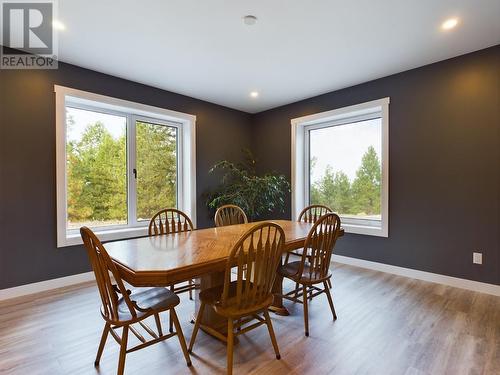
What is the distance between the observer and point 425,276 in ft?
10.4

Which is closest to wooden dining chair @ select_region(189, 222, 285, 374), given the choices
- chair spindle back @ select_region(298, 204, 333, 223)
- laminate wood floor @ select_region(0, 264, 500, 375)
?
laminate wood floor @ select_region(0, 264, 500, 375)

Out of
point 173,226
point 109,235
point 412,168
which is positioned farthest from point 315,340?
point 109,235

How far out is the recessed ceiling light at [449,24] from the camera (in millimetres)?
2287

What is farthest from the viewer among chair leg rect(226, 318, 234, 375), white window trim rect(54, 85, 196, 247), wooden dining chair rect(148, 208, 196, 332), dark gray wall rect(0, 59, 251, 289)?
white window trim rect(54, 85, 196, 247)

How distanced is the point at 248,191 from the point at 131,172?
1.72 metres

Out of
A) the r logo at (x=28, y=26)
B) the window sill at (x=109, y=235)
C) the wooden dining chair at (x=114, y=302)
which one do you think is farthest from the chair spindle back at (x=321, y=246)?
the r logo at (x=28, y=26)

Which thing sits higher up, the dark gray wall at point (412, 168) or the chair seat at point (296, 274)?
the dark gray wall at point (412, 168)

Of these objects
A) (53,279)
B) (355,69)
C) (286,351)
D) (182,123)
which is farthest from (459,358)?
(182,123)

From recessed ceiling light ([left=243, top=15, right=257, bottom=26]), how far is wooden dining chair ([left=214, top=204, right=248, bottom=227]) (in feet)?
6.02

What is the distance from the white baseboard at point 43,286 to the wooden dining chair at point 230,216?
67.4 inches

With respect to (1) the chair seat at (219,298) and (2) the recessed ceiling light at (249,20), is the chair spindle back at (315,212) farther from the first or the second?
(2) the recessed ceiling light at (249,20)

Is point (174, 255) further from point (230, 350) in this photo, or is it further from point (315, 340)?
point (315, 340)

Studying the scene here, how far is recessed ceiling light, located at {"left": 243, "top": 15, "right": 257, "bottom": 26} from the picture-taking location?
224cm

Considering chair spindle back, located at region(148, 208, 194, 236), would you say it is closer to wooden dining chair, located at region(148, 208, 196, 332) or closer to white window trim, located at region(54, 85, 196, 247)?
wooden dining chair, located at region(148, 208, 196, 332)
